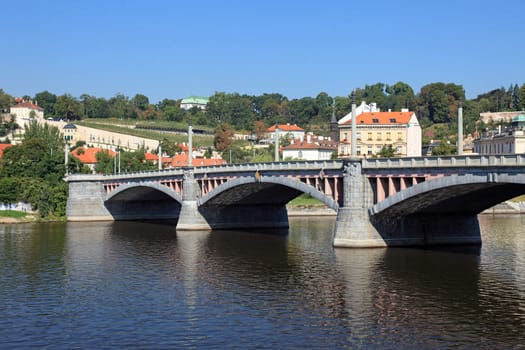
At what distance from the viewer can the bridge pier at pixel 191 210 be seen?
290 ft

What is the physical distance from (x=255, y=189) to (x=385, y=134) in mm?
82093

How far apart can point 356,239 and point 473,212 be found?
11427mm

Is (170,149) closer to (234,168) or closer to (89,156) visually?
(89,156)

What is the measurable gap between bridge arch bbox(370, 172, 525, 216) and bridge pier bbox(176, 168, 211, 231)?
30.5 meters

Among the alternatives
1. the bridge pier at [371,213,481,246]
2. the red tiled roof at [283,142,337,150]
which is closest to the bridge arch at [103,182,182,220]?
the bridge pier at [371,213,481,246]

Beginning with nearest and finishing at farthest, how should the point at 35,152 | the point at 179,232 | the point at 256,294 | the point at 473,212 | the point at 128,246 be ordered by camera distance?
the point at 256,294, the point at 473,212, the point at 128,246, the point at 179,232, the point at 35,152

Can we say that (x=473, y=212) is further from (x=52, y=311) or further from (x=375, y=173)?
(x=52, y=311)

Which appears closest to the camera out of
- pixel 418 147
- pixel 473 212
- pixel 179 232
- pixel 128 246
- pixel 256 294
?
pixel 256 294

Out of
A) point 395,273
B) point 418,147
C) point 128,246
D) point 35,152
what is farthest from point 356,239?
point 418,147

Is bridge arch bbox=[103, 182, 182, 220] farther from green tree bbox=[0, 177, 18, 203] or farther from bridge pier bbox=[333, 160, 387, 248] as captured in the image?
bridge pier bbox=[333, 160, 387, 248]

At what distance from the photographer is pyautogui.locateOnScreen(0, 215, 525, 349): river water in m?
36.3

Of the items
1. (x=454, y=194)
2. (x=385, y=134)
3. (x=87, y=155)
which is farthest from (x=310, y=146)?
(x=454, y=194)

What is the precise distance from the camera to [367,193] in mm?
63156

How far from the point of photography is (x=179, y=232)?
3425 inches
